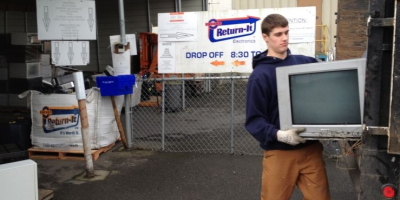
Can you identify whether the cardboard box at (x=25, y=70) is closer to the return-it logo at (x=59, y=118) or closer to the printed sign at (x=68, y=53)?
the return-it logo at (x=59, y=118)

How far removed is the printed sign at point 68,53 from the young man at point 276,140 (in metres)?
3.82

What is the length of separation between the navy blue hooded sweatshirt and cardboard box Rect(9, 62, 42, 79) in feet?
25.0

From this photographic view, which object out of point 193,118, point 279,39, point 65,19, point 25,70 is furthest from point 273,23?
point 25,70

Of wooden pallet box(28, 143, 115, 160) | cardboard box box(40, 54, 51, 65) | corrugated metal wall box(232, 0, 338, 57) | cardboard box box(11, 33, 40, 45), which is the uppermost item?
corrugated metal wall box(232, 0, 338, 57)

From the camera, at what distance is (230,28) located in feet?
21.2

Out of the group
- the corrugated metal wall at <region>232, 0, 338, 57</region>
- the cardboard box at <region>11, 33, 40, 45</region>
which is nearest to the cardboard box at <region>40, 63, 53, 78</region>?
the cardboard box at <region>11, 33, 40, 45</region>

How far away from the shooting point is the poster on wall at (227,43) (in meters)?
6.25

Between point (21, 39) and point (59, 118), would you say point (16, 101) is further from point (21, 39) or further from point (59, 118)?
point (59, 118)

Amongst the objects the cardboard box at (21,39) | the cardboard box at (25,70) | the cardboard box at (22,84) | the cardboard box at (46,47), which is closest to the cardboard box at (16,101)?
the cardboard box at (22,84)

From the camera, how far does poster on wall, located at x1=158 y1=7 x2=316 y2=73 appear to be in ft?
20.5

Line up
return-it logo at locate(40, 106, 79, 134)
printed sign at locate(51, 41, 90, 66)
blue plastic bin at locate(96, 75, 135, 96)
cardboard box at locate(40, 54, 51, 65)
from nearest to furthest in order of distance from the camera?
printed sign at locate(51, 41, 90, 66), return-it logo at locate(40, 106, 79, 134), blue plastic bin at locate(96, 75, 135, 96), cardboard box at locate(40, 54, 51, 65)

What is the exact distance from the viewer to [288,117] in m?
2.66

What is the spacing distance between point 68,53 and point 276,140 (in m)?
4.17

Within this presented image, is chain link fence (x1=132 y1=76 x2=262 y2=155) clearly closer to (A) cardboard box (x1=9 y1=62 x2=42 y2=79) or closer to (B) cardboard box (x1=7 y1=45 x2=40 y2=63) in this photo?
(A) cardboard box (x1=9 y1=62 x2=42 y2=79)
